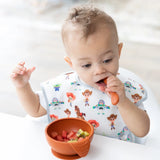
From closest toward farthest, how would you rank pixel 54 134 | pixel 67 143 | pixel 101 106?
pixel 67 143 < pixel 54 134 < pixel 101 106

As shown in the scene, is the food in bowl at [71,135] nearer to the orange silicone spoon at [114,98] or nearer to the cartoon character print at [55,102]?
the orange silicone spoon at [114,98]

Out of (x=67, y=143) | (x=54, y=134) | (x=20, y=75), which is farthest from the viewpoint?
(x=20, y=75)

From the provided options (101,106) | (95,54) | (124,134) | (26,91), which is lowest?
(124,134)

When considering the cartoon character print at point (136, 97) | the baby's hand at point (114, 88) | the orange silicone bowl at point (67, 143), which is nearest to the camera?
the orange silicone bowl at point (67, 143)

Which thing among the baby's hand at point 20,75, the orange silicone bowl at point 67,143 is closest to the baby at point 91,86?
the baby's hand at point 20,75

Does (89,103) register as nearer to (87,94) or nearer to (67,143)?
(87,94)

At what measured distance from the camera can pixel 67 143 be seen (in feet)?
2.29

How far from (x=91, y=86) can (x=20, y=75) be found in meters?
0.26

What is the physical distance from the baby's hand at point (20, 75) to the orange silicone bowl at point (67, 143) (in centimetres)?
20

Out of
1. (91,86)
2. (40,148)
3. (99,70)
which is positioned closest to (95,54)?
(99,70)

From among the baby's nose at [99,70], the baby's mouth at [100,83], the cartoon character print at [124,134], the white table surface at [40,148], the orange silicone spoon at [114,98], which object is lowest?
the cartoon character print at [124,134]

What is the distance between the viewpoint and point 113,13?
4.02m

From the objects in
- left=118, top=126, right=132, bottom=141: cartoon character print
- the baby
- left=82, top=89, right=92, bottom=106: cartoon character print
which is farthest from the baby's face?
left=118, top=126, right=132, bottom=141: cartoon character print

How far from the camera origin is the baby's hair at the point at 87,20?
0.88m
